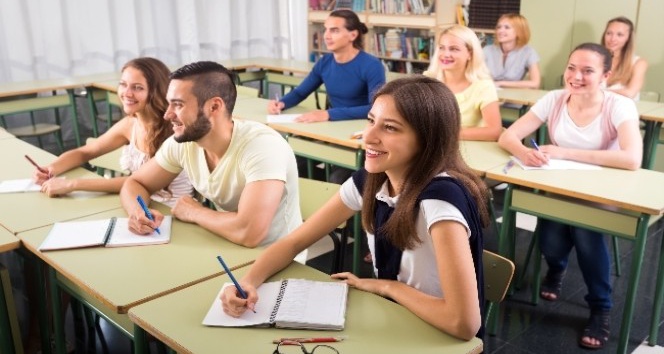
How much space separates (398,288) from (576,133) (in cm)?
167

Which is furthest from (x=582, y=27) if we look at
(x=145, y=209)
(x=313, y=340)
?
(x=313, y=340)

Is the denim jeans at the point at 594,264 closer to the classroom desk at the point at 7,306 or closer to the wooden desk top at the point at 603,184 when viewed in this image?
the wooden desk top at the point at 603,184

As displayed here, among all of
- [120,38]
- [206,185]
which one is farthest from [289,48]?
[206,185]

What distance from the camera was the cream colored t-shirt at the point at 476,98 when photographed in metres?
3.28

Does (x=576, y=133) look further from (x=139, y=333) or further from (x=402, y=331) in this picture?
(x=139, y=333)

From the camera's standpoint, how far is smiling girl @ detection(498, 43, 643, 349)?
2693mm

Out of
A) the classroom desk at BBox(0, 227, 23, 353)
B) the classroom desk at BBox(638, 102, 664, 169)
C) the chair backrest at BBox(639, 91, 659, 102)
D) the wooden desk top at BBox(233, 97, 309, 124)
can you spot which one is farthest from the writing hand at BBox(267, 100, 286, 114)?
the chair backrest at BBox(639, 91, 659, 102)

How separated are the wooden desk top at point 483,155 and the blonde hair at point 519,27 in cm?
245

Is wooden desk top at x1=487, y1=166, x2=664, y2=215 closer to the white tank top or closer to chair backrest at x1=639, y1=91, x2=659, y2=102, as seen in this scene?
the white tank top

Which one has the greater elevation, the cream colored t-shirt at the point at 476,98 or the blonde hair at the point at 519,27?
the blonde hair at the point at 519,27

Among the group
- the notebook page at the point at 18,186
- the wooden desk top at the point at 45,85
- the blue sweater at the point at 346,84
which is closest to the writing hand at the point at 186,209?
the notebook page at the point at 18,186

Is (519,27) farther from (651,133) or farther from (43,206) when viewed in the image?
(43,206)

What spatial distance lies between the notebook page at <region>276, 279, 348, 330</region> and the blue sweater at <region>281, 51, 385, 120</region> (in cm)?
222

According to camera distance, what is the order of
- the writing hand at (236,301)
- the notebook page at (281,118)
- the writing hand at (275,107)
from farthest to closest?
the writing hand at (275,107) → the notebook page at (281,118) → the writing hand at (236,301)
